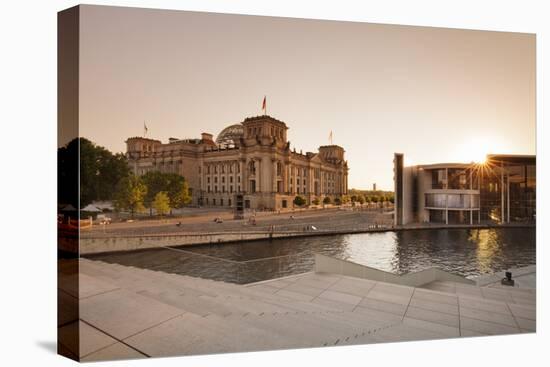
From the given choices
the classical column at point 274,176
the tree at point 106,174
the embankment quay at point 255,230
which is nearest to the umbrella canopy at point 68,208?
the tree at point 106,174

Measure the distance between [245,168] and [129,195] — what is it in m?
11.5

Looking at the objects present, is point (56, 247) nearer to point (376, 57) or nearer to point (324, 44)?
point (324, 44)

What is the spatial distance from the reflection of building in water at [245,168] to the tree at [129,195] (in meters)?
2.24

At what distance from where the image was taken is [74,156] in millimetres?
4785

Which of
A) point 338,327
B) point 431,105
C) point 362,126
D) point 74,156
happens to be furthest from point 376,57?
point 74,156

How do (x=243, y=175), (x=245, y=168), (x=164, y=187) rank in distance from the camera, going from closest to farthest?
(x=164, y=187), (x=245, y=168), (x=243, y=175)

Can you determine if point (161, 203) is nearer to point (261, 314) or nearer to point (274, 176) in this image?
point (274, 176)

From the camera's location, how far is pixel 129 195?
19.9 m

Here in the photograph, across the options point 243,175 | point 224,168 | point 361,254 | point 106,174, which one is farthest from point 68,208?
point 224,168

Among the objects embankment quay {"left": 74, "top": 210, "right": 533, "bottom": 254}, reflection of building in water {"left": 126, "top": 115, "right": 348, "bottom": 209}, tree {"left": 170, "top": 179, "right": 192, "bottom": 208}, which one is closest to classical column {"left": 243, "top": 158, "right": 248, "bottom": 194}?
reflection of building in water {"left": 126, "top": 115, "right": 348, "bottom": 209}

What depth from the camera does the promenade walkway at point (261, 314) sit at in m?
4.13

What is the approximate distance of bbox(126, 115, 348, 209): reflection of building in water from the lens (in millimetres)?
24188

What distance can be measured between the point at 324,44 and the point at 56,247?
5.87m

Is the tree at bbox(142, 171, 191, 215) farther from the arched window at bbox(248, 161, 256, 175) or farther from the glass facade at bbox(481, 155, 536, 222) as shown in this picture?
the glass facade at bbox(481, 155, 536, 222)
